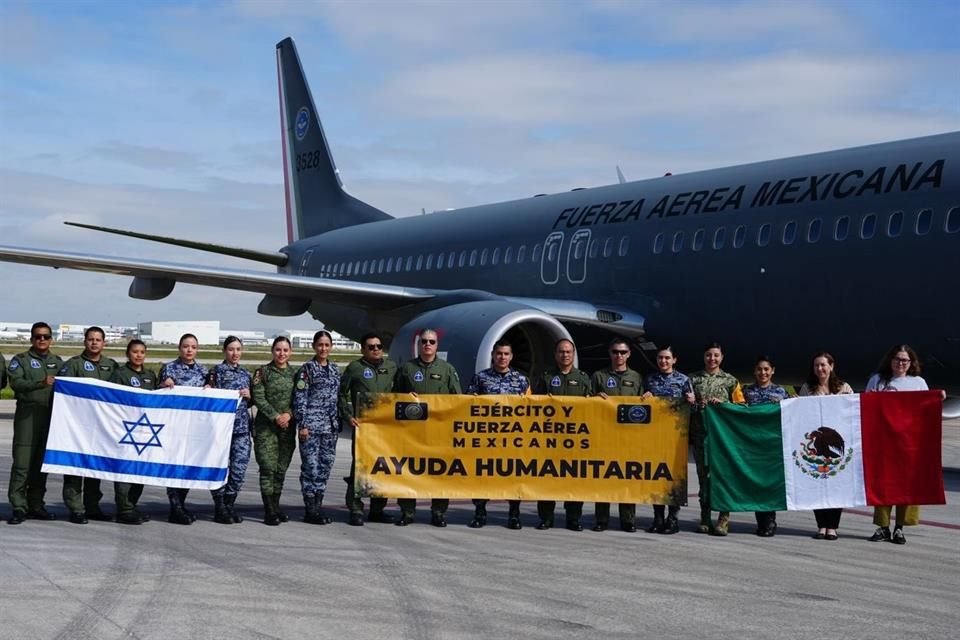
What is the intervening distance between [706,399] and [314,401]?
10.2ft

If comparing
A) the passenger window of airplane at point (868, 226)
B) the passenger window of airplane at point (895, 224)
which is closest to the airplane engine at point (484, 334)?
the passenger window of airplane at point (868, 226)

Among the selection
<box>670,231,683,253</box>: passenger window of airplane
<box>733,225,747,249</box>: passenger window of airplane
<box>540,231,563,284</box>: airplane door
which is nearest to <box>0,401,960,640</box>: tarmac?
<box>733,225,747,249</box>: passenger window of airplane

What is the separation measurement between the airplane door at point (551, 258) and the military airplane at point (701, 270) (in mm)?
34

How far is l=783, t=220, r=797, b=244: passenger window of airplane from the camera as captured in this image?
14.6 meters

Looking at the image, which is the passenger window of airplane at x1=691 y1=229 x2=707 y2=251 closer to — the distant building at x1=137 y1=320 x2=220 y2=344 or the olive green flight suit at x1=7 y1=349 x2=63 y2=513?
the olive green flight suit at x1=7 y1=349 x2=63 y2=513

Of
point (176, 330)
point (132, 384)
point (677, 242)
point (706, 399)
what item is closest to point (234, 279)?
point (677, 242)

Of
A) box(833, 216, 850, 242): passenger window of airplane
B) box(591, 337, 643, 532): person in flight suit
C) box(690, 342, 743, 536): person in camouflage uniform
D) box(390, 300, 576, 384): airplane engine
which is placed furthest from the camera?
box(390, 300, 576, 384): airplane engine

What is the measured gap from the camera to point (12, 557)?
24.7 ft

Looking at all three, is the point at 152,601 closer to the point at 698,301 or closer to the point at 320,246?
the point at 698,301

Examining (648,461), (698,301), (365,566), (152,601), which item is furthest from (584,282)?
(152,601)

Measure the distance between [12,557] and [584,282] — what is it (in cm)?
Answer: 1146

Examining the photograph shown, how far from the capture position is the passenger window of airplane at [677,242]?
1616cm

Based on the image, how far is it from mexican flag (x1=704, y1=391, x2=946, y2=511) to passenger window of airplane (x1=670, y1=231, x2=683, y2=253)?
263 inches

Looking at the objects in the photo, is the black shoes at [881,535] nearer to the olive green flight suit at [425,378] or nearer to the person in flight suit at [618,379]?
the person in flight suit at [618,379]
